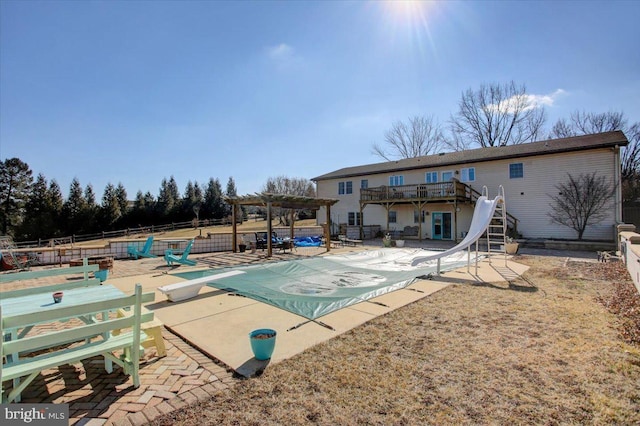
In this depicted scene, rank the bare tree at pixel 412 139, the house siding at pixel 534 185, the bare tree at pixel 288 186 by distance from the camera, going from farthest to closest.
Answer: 1. the bare tree at pixel 288 186
2. the bare tree at pixel 412 139
3. the house siding at pixel 534 185

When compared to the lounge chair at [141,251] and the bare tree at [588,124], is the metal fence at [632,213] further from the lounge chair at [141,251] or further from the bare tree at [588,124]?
the lounge chair at [141,251]

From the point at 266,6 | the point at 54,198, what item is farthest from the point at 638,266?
the point at 54,198

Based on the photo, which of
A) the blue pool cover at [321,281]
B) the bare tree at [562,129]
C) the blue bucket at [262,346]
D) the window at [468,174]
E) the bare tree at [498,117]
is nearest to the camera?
the blue bucket at [262,346]

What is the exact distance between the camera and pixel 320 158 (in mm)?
37438

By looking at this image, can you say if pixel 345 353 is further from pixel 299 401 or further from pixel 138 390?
pixel 138 390

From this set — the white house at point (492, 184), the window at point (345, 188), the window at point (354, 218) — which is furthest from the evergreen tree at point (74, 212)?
the white house at point (492, 184)

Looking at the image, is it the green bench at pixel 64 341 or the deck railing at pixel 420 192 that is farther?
the deck railing at pixel 420 192

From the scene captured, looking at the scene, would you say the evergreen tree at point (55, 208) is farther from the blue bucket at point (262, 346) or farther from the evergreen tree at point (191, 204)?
the blue bucket at point (262, 346)

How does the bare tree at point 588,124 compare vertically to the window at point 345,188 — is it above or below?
above

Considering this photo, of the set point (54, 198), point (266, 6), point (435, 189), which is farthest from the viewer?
point (54, 198)

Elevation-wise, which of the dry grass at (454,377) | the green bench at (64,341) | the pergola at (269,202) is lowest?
the dry grass at (454,377)

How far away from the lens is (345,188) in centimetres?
2642

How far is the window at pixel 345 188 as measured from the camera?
26.1m

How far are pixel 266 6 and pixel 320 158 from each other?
27818mm
